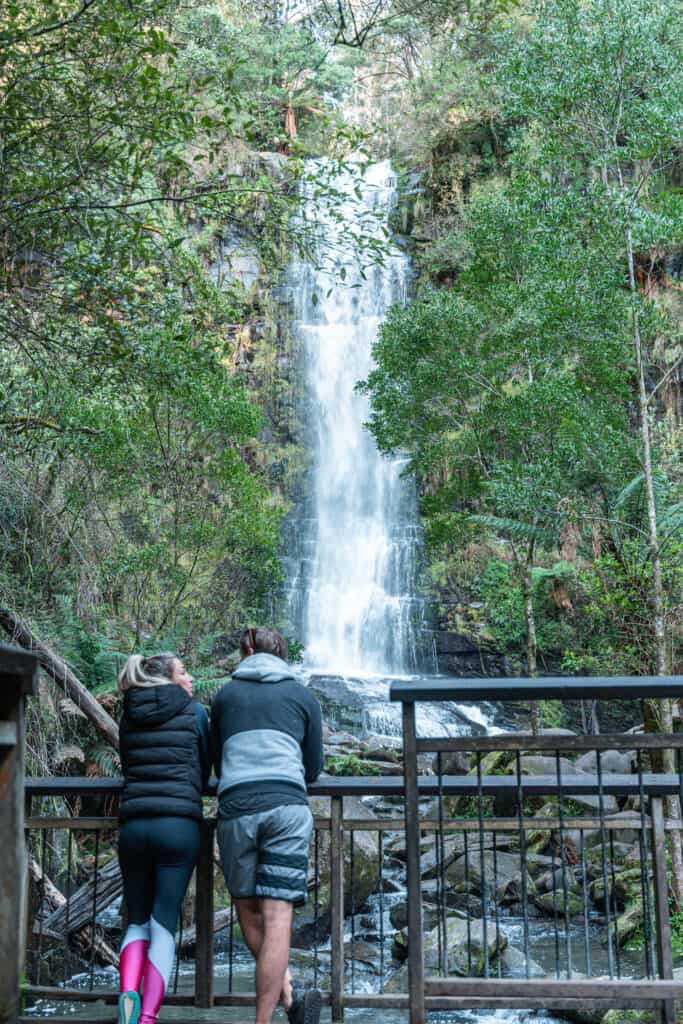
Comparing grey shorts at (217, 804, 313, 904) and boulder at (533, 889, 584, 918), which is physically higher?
grey shorts at (217, 804, 313, 904)

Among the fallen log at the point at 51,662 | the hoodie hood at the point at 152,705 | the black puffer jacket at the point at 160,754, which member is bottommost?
the black puffer jacket at the point at 160,754

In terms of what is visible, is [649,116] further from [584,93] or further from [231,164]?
[231,164]

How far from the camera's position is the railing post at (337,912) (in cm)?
395

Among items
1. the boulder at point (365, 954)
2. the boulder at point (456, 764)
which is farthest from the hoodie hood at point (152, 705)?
the boulder at point (456, 764)

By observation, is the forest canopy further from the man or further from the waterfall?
the man

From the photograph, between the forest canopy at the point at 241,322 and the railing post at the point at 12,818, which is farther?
the forest canopy at the point at 241,322

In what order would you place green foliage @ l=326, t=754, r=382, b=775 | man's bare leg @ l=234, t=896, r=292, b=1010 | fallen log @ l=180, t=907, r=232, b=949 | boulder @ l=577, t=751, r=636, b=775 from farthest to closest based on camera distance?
green foliage @ l=326, t=754, r=382, b=775
boulder @ l=577, t=751, r=636, b=775
fallen log @ l=180, t=907, r=232, b=949
man's bare leg @ l=234, t=896, r=292, b=1010

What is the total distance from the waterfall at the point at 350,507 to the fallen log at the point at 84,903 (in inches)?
637

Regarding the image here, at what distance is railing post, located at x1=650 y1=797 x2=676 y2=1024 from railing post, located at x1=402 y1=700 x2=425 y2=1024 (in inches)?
40.0

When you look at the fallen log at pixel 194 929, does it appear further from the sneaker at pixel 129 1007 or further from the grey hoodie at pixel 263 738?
the grey hoodie at pixel 263 738

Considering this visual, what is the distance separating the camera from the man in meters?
3.55

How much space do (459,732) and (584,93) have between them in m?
12.6

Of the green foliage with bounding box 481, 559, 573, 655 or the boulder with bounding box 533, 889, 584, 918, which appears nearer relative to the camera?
the boulder with bounding box 533, 889, 584, 918

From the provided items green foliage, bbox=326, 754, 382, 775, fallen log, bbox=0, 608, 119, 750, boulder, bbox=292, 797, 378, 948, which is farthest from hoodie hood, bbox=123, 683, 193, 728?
green foliage, bbox=326, 754, 382, 775
